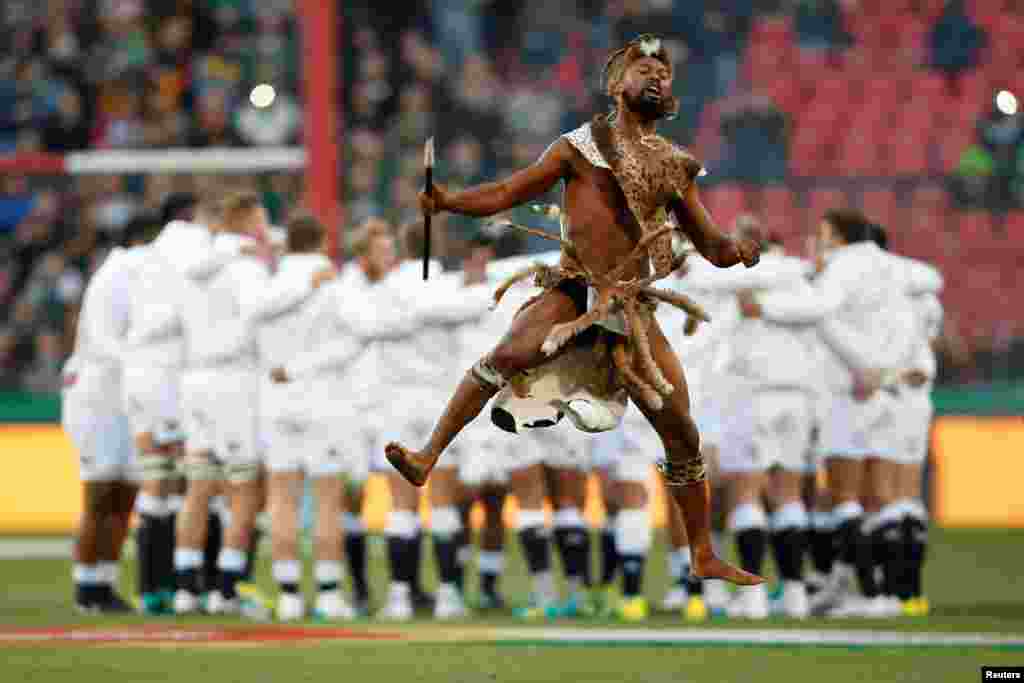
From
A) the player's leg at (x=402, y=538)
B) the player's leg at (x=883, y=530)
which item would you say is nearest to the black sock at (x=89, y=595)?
the player's leg at (x=402, y=538)

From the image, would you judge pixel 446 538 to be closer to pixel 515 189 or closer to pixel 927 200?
pixel 515 189

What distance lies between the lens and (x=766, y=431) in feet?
44.2

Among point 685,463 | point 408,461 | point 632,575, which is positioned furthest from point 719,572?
point 632,575

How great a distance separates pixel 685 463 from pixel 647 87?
153 centimetres

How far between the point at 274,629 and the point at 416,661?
1901mm

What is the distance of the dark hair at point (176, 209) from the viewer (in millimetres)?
13984

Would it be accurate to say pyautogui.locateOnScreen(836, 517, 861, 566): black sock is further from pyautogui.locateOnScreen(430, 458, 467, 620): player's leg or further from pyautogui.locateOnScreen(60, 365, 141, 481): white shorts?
pyautogui.locateOnScreen(60, 365, 141, 481): white shorts

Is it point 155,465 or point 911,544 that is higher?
point 155,465

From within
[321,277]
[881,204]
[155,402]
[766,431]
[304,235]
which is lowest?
[766,431]

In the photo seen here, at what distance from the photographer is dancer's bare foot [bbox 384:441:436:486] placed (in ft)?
30.9

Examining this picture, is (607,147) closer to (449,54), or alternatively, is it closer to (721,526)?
(721,526)

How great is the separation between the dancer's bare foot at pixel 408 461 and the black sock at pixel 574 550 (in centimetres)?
408

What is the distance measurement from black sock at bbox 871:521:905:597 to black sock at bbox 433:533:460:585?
91.5 inches

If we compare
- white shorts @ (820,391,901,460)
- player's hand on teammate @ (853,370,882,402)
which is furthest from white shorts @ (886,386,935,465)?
player's hand on teammate @ (853,370,882,402)
